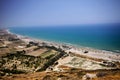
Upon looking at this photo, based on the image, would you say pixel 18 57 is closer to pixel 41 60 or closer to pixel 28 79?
pixel 41 60

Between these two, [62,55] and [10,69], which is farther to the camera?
[62,55]

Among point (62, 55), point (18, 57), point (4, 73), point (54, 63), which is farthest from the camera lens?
point (62, 55)

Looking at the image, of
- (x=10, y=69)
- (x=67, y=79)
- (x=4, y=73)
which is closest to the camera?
(x=67, y=79)

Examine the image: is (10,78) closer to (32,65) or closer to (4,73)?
(4,73)

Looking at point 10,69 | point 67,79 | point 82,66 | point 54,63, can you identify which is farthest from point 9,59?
point 67,79

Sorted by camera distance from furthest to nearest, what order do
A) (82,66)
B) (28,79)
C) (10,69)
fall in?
(82,66)
(10,69)
(28,79)

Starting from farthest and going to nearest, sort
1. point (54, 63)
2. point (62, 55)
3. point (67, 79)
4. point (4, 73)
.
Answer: point (62, 55), point (54, 63), point (4, 73), point (67, 79)

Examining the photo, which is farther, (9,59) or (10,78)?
(9,59)

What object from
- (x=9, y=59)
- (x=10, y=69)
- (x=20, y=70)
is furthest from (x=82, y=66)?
(x=9, y=59)

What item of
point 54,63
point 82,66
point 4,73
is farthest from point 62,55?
point 4,73
